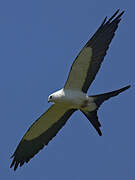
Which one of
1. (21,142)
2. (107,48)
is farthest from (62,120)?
(107,48)

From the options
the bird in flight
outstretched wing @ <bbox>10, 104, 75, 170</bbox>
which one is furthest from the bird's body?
outstretched wing @ <bbox>10, 104, 75, 170</bbox>

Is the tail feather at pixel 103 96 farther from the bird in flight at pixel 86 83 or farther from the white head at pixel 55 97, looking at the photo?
the white head at pixel 55 97

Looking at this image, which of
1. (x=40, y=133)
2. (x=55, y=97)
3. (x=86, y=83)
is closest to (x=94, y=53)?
(x=86, y=83)

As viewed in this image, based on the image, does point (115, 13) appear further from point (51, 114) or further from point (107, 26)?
point (51, 114)

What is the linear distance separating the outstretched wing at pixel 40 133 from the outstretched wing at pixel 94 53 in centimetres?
88

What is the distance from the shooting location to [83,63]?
38.4 feet

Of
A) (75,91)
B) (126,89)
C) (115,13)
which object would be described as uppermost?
(115,13)

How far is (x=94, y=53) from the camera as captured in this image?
1174cm

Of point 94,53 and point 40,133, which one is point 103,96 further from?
point 40,133

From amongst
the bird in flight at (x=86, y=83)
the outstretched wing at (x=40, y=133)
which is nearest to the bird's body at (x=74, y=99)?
the bird in flight at (x=86, y=83)

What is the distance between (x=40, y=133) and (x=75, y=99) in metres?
1.38

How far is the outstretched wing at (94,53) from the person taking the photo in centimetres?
1168

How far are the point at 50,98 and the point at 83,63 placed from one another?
40.2 inches

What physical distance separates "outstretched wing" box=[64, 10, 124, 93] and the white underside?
245 millimetres
